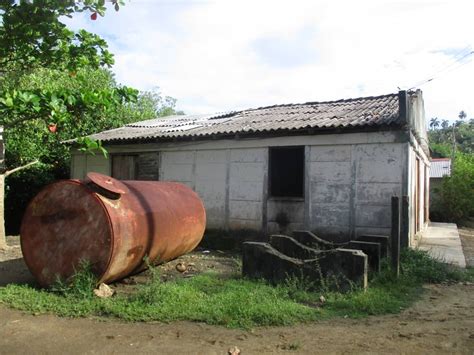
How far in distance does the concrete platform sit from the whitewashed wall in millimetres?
1492

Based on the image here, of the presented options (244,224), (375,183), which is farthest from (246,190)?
(375,183)

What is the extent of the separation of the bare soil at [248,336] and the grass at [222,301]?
16cm

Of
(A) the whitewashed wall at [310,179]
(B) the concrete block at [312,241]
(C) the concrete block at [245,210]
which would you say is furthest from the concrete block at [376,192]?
(C) the concrete block at [245,210]

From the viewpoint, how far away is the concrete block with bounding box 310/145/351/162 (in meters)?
9.06

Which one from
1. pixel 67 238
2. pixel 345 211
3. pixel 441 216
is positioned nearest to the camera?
pixel 67 238

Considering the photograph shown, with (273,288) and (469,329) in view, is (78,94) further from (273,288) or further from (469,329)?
(469,329)

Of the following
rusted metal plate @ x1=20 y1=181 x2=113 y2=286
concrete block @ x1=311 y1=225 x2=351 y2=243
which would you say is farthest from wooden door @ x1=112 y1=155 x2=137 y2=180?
rusted metal plate @ x1=20 y1=181 x2=113 y2=286

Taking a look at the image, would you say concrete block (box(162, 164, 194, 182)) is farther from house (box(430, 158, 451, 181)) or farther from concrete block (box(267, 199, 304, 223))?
house (box(430, 158, 451, 181))

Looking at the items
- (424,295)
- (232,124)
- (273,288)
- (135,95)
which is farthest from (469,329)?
(232,124)

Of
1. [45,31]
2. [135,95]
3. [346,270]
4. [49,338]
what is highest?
[45,31]

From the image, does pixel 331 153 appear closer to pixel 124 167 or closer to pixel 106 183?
pixel 106 183

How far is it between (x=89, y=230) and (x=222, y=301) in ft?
6.58

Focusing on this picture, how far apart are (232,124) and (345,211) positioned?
4080 mm

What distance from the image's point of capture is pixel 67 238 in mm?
5879
